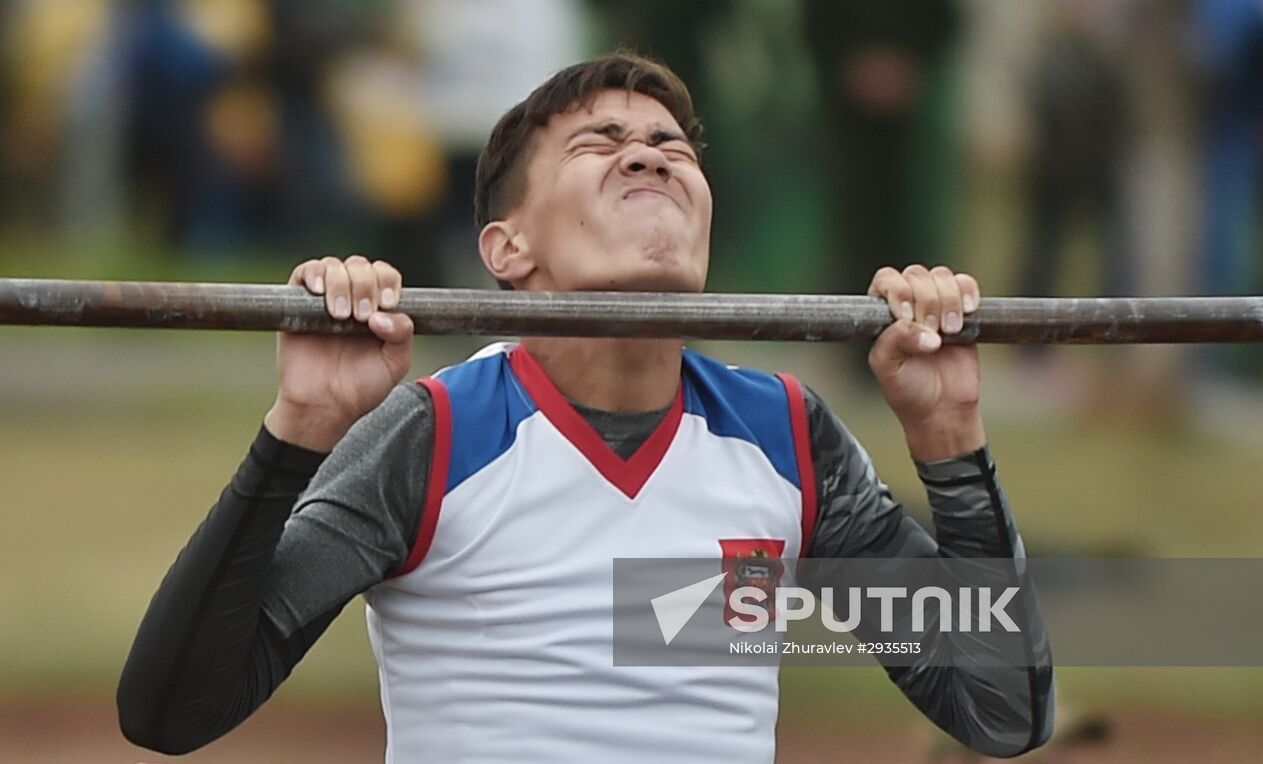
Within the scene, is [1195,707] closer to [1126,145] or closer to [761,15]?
[1126,145]

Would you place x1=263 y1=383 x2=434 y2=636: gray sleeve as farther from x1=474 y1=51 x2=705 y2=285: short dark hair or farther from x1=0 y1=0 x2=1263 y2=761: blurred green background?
x1=0 y1=0 x2=1263 y2=761: blurred green background

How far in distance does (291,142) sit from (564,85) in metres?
4.10

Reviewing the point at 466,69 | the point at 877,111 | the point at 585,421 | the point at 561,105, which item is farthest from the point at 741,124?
the point at 585,421

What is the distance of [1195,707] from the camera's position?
5742 mm

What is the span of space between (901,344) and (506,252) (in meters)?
0.56

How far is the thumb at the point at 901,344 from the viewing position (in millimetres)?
2121

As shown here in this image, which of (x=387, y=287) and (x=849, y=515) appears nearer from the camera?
(x=387, y=287)

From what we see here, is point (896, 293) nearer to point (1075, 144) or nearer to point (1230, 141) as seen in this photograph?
point (1075, 144)

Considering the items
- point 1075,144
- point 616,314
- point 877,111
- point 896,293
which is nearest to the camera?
point 616,314

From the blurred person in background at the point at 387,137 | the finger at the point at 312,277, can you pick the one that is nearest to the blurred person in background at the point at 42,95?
the blurred person in background at the point at 387,137

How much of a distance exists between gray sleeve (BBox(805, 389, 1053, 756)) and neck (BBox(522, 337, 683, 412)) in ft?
0.68

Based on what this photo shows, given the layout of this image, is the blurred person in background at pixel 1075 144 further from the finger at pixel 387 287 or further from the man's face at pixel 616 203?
the finger at pixel 387 287

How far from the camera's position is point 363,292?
2002mm

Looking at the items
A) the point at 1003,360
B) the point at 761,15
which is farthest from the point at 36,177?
the point at 1003,360
